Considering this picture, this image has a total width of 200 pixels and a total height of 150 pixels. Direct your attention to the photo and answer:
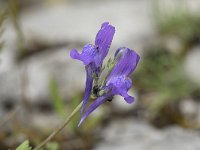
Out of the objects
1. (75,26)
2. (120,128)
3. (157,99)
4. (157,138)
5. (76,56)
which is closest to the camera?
(76,56)

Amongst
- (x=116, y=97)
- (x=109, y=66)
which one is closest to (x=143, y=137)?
(x=116, y=97)

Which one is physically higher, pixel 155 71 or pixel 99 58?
pixel 99 58

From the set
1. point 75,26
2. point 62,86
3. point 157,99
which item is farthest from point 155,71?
point 75,26

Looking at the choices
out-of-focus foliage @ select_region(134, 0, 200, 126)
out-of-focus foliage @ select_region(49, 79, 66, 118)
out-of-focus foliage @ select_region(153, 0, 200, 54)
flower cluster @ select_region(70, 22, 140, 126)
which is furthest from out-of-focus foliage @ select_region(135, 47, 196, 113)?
flower cluster @ select_region(70, 22, 140, 126)

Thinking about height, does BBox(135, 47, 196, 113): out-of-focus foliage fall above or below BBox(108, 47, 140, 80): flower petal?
below

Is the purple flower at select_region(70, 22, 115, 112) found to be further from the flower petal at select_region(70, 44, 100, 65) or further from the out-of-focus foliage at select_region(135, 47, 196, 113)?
the out-of-focus foliage at select_region(135, 47, 196, 113)

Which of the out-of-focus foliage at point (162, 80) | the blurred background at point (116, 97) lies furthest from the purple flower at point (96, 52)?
the out-of-focus foliage at point (162, 80)

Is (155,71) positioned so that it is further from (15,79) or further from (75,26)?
(75,26)
